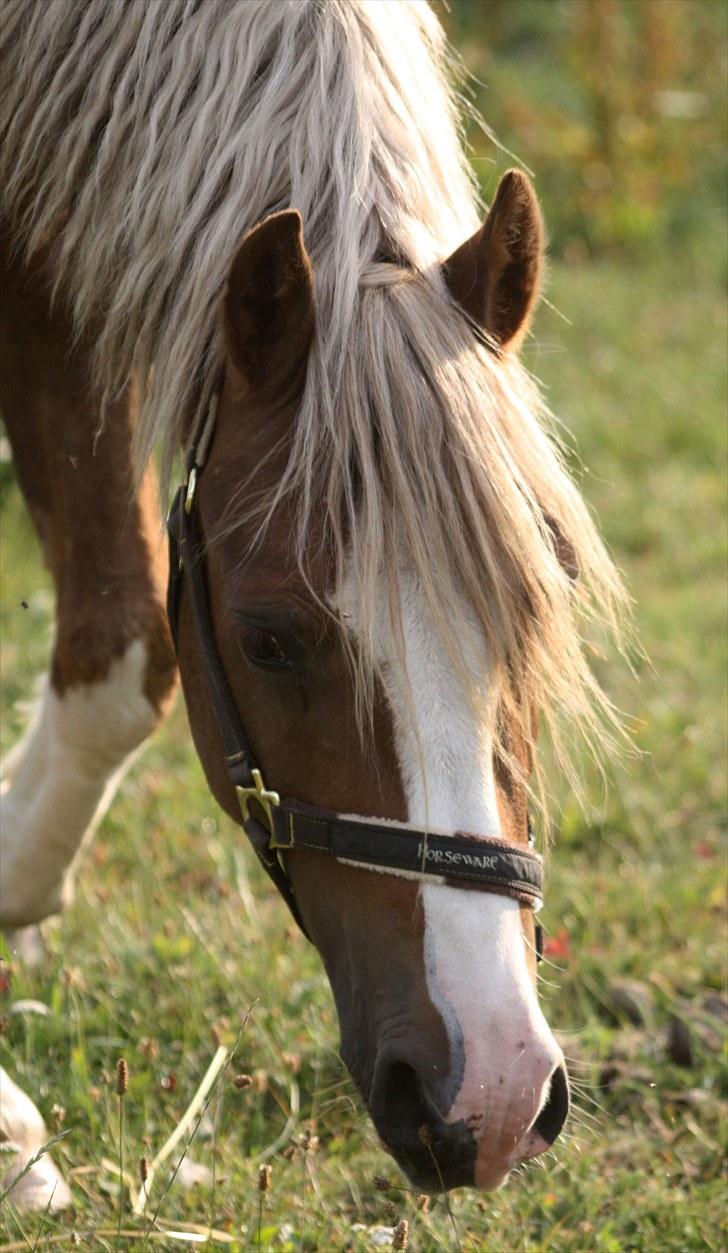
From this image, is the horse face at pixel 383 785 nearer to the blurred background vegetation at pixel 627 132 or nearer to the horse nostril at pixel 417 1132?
the horse nostril at pixel 417 1132

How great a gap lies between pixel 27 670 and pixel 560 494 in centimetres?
254

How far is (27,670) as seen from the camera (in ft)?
13.6

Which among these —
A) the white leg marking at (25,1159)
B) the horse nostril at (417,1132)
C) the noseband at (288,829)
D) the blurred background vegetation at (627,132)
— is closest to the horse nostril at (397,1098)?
the horse nostril at (417,1132)

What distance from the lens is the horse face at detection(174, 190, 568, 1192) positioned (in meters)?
1.67

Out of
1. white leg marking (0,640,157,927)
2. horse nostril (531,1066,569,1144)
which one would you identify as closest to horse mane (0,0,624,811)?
horse nostril (531,1066,569,1144)

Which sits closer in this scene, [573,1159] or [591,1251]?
[591,1251]

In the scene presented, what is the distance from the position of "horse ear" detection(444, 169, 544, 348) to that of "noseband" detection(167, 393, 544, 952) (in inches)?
15.2

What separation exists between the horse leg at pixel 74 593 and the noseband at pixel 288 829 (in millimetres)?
487

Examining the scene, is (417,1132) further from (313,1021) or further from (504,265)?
(504,265)

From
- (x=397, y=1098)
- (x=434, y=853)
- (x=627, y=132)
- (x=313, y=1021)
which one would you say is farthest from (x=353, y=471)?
(x=627, y=132)

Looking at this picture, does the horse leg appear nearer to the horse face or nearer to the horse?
the horse

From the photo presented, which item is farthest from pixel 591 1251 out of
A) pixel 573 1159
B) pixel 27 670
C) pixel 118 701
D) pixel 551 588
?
pixel 27 670

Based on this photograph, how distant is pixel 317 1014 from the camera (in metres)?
2.74

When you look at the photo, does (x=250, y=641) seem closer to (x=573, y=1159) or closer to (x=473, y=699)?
(x=473, y=699)
